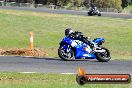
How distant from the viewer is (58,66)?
1614cm

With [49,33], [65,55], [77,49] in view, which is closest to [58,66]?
[65,55]

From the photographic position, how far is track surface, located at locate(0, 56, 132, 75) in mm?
15047

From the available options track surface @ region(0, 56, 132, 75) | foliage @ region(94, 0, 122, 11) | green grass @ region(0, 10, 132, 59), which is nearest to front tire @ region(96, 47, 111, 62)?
track surface @ region(0, 56, 132, 75)

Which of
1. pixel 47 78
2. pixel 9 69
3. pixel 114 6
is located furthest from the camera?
pixel 114 6

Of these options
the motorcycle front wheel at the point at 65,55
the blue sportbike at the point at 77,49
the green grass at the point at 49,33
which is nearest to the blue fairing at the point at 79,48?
the blue sportbike at the point at 77,49

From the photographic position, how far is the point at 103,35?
116 ft

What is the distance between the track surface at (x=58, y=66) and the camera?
15047mm

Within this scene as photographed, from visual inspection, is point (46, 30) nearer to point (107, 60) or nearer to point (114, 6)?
point (107, 60)

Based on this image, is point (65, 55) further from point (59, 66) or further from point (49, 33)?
point (49, 33)

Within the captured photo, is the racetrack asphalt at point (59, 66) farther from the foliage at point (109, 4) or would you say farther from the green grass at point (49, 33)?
the foliage at point (109, 4)

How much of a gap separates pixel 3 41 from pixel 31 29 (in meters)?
6.87

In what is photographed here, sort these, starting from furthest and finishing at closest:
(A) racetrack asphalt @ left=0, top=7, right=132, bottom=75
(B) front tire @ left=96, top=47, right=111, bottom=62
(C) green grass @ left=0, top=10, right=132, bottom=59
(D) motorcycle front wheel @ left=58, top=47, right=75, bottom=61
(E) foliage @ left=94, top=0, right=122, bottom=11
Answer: (E) foliage @ left=94, top=0, right=122, bottom=11 → (C) green grass @ left=0, top=10, right=132, bottom=59 → (D) motorcycle front wheel @ left=58, top=47, right=75, bottom=61 → (B) front tire @ left=96, top=47, right=111, bottom=62 → (A) racetrack asphalt @ left=0, top=7, right=132, bottom=75

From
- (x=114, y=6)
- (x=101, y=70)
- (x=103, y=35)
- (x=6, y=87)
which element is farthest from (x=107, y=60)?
(x=114, y=6)

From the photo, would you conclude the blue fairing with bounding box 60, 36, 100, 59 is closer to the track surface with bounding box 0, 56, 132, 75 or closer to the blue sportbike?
the blue sportbike
